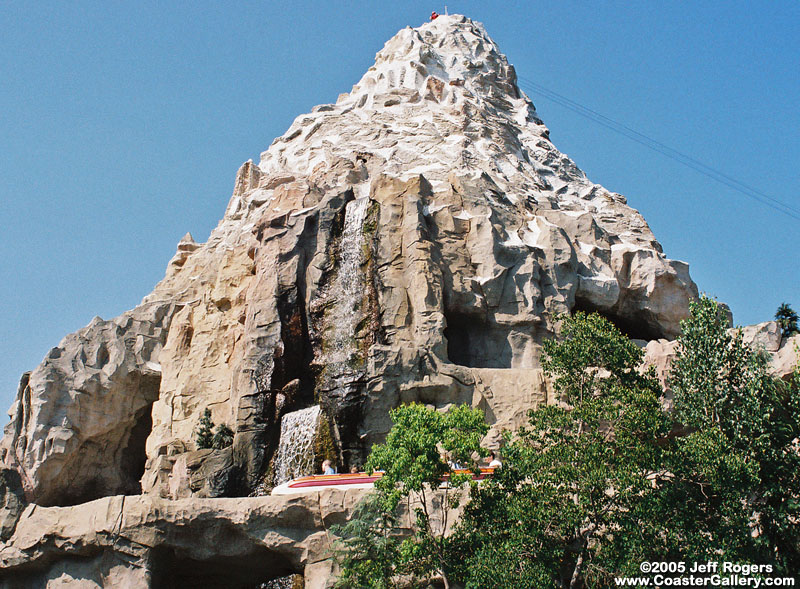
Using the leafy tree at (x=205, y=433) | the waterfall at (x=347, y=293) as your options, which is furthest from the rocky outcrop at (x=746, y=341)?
the leafy tree at (x=205, y=433)

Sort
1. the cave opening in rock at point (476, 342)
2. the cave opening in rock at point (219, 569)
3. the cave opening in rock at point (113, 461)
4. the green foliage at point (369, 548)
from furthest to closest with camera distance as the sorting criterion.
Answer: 1. the cave opening in rock at point (113, 461)
2. the cave opening in rock at point (476, 342)
3. the cave opening in rock at point (219, 569)
4. the green foliage at point (369, 548)

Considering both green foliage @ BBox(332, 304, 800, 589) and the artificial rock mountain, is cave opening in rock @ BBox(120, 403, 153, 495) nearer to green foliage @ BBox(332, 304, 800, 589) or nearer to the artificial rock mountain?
the artificial rock mountain

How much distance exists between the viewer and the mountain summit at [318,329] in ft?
113

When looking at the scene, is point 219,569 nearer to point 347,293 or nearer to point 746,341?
point 347,293

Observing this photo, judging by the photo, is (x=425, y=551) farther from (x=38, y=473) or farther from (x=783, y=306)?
(x=783, y=306)

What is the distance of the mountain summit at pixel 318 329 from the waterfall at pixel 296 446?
0.28ft

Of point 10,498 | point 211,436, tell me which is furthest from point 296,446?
point 10,498

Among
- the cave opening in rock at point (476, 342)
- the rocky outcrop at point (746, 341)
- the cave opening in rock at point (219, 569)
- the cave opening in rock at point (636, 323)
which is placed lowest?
the cave opening in rock at point (219, 569)

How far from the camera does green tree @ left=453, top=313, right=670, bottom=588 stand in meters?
22.2

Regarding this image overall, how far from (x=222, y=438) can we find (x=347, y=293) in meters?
8.30

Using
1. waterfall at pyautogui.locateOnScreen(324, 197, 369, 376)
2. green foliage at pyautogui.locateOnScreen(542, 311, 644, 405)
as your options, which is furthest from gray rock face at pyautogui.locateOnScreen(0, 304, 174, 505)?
green foliage at pyautogui.locateOnScreen(542, 311, 644, 405)

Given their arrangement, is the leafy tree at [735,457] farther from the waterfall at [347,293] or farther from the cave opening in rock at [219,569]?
the waterfall at [347,293]

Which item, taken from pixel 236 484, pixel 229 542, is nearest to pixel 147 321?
pixel 236 484

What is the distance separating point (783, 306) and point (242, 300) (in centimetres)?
2938
